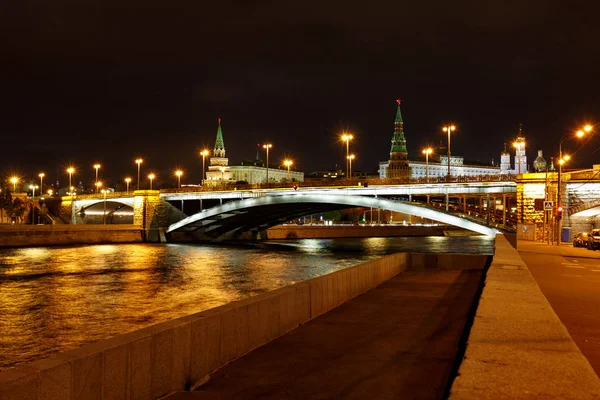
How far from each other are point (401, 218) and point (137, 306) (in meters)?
114

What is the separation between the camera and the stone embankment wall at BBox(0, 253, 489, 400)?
500 cm

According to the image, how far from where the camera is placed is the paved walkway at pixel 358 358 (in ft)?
23.6

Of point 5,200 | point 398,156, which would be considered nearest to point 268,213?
point 5,200

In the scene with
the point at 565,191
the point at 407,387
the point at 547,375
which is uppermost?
the point at 565,191

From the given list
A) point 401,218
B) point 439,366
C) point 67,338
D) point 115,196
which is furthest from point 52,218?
point 439,366

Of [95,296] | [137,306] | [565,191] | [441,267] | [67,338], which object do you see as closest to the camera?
[67,338]

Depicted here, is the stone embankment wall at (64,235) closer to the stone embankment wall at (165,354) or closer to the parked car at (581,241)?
the parked car at (581,241)

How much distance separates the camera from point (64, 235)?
66125 mm

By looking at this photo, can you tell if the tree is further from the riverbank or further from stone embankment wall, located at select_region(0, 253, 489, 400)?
stone embankment wall, located at select_region(0, 253, 489, 400)

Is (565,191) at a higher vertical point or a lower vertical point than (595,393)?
higher

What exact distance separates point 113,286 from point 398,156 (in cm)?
16309

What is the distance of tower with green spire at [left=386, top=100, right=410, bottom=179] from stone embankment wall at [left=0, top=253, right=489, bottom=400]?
173682mm

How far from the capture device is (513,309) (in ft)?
26.5

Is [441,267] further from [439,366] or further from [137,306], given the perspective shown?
[439,366]
